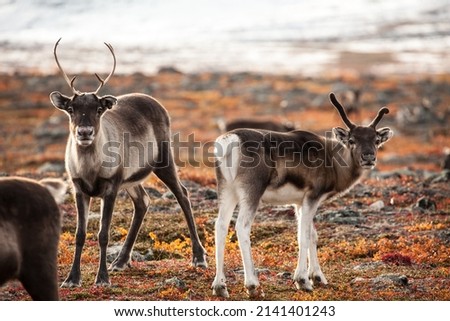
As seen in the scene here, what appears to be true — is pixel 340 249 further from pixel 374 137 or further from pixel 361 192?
pixel 361 192

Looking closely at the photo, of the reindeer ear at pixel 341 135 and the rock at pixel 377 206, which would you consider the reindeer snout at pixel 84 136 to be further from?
the rock at pixel 377 206

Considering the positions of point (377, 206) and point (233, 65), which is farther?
point (233, 65)

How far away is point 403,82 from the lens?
2778 inches

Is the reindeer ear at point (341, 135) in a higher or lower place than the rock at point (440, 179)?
higher

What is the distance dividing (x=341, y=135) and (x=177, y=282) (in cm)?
332

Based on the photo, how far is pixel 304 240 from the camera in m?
11.5

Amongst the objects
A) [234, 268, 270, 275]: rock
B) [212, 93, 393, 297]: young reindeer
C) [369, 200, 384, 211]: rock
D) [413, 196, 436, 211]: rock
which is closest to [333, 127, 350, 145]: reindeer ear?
[212, 93, 393, 297]: young reindeer

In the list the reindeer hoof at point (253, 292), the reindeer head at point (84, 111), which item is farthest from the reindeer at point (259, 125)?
the reindeer hoof at point (253, 292)

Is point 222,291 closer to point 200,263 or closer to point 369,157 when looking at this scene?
point 200,263

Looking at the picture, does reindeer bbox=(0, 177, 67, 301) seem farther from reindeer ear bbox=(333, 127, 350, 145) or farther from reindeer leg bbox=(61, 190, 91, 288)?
reindeer ear bbox=(333, 127, 350, 145)

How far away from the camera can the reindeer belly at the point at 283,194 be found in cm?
1138

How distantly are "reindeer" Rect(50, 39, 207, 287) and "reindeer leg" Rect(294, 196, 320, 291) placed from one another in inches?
82.6

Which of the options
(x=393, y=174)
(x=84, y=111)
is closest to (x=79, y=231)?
(x=84, y=111)
